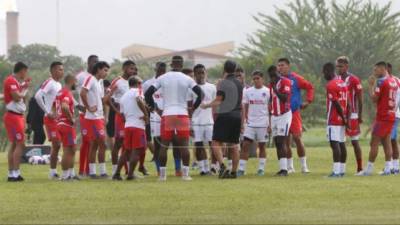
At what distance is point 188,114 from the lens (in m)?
19.1

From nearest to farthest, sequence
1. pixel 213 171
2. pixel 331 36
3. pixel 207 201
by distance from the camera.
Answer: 1. pixel 207 201
2. pixel 213 171
3. pixel 331 36

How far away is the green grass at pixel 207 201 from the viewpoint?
12836 millimetres

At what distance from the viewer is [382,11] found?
78.4m

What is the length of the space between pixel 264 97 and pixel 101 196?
5925 millimetres

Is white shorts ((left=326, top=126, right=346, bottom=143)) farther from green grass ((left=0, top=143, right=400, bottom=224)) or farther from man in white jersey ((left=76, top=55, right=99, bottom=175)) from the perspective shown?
man in white jersey ((left=76, top=55, right=99, bottom=175))

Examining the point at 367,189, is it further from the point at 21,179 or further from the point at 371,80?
the point at 21,179

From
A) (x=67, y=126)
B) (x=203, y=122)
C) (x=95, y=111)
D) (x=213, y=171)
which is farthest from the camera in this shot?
(x=213, y=171)

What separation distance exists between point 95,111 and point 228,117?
2.45 m

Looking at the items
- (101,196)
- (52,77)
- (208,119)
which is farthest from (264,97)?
(101,196)

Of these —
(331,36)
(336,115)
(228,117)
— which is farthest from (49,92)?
(331,36)

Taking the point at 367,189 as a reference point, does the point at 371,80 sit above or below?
above

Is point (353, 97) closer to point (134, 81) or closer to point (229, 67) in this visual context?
point (229, 67)

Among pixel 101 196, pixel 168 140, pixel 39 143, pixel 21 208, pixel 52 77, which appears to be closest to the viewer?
pixel 21 208

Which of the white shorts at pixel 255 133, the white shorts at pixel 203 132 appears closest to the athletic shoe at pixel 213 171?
the white shorts at pixel 203 132
